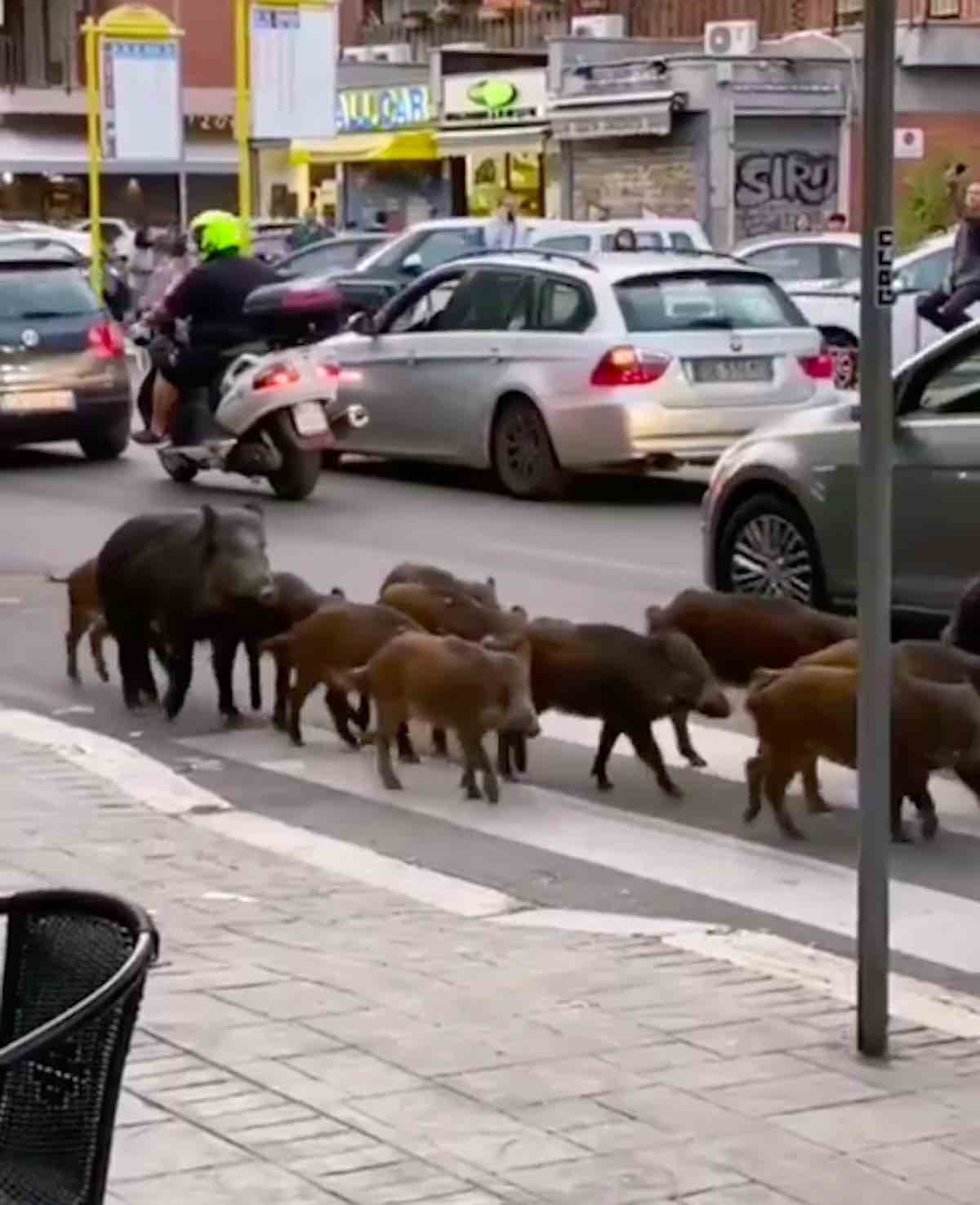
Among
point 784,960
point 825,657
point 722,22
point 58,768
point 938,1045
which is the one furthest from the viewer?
point 722,22

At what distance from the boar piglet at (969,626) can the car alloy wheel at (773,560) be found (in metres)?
2.52

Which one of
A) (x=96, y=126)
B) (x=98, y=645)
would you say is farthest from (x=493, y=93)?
(x=98, y=645)

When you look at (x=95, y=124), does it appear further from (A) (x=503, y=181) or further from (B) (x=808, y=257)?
(A) (x=503, y=181)

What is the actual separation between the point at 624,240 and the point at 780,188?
1256 cm

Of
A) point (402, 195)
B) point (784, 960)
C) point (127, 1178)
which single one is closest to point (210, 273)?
point (784, 960)

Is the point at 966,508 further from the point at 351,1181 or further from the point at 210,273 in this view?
the point at 210,273

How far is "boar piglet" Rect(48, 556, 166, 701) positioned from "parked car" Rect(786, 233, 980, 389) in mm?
12344

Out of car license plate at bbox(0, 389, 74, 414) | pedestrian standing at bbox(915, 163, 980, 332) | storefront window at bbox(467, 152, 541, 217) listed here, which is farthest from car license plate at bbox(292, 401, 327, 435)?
storefront window at bbox(467, 152, 541, 217)

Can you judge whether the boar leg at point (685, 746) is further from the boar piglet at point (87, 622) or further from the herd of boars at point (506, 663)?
the boar piglet at point (87, 622)

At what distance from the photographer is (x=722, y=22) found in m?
43.2

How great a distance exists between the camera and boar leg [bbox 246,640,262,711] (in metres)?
10.4

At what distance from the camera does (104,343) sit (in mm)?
20906

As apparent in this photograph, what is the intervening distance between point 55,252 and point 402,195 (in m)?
25.9

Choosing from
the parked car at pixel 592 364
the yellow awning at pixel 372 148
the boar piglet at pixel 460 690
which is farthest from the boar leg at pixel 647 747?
the yellow awning at pixel 372 148
